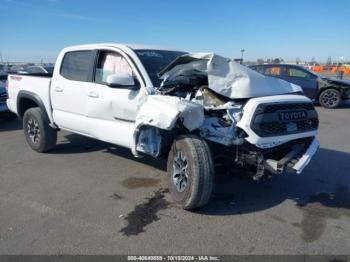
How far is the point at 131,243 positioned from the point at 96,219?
68 cm

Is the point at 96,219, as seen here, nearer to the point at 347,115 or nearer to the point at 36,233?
the point at 36,233

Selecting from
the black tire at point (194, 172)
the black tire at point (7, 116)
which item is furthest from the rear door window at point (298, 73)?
the black tire at point (194, 172)

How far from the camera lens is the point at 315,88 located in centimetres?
1282

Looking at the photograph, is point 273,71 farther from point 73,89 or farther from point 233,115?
point 233,115

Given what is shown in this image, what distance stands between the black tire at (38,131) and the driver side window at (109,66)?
173 cm

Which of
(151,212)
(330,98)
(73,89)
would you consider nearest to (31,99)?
(73,89)

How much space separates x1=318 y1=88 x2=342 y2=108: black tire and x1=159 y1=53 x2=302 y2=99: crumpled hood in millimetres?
9414

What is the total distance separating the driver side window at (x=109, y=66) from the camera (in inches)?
191

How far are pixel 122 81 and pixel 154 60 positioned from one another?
861 millimetres

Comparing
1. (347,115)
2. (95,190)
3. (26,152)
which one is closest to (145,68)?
(95,190)

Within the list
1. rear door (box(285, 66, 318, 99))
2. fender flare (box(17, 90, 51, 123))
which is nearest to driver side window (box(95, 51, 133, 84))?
fender flare (box(17, 90, 51, 123))

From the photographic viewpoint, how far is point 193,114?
12.3 ft

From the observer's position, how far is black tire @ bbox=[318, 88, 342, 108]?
12.7m

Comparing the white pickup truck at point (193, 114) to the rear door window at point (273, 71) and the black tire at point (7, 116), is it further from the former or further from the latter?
the rear door window at point (273, 71)
